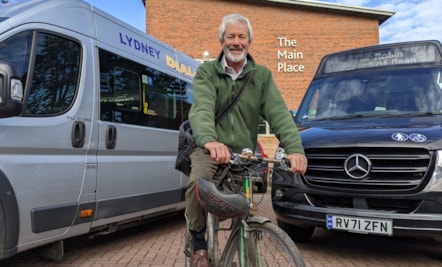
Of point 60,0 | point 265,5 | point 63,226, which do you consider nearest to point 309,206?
point 63,226

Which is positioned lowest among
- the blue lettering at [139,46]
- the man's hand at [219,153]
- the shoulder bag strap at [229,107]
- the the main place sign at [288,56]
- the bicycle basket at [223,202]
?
the bicycle basket at [223,202]

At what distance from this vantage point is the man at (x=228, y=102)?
2.79m

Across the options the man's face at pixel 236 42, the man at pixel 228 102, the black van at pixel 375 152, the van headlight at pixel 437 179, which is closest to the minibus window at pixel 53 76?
the man at pixel 228 102

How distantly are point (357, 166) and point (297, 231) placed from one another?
1.42 m

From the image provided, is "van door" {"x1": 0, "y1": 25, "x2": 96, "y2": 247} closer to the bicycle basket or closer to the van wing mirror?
the van wing mirror

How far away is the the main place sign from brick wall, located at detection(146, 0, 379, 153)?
2.5 inches

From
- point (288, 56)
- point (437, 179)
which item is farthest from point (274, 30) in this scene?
point (437, 179)

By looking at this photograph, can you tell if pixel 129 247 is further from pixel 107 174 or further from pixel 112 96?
pixel 112 96

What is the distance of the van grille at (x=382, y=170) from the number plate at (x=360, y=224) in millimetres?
283

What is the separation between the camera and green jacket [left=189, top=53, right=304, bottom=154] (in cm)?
282

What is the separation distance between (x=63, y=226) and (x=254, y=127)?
6.80ft

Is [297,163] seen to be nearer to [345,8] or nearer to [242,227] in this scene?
[242,227]

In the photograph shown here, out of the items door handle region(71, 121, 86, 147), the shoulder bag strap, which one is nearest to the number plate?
the shoulder bag strap

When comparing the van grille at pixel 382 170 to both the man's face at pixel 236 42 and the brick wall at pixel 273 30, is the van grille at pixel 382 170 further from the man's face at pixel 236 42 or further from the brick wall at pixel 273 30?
the brick wall at pixel 273 30
